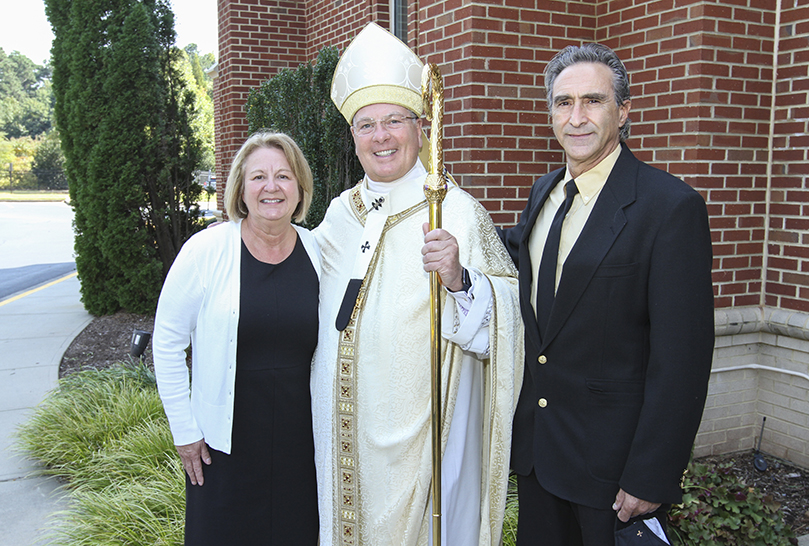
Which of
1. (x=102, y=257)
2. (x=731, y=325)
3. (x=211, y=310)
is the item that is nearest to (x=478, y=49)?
(x=731, y=325)

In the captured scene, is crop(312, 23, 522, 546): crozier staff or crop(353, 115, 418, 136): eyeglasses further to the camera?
crop(353, 115, 418, 136): eyeglasses

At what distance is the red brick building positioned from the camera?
3.90m

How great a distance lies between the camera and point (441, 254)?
211 centimetres

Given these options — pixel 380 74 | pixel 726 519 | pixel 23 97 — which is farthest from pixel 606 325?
pixel 23 97

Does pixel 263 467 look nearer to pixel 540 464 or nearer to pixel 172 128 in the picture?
pixel 540 464

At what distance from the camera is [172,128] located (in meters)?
8.12

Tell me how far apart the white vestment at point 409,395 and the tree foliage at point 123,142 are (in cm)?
614

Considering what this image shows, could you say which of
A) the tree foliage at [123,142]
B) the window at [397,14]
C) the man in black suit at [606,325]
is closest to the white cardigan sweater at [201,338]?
the man in black suit at [606,325]

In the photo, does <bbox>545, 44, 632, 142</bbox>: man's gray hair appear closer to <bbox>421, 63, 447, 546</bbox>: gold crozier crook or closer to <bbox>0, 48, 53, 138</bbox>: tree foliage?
<bbox>421, 63, 447, 546</bbox>: gold crozier crook

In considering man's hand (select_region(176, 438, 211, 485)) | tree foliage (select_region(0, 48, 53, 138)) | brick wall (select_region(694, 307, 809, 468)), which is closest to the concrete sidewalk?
man's hand (select_region(176, 438, 211, 485))

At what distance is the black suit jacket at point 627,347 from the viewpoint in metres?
1.86

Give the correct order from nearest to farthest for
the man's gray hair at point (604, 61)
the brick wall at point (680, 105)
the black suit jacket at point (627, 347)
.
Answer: the black suit jacket at point (627, 347) < the man's gray hair at point (604, 61) < the brick wall at point (680, 105)

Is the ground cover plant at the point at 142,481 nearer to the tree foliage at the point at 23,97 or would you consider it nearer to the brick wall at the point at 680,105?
the brick wall at the point at 680,105

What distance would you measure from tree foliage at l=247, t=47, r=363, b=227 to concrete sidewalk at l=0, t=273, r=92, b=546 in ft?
9.18
